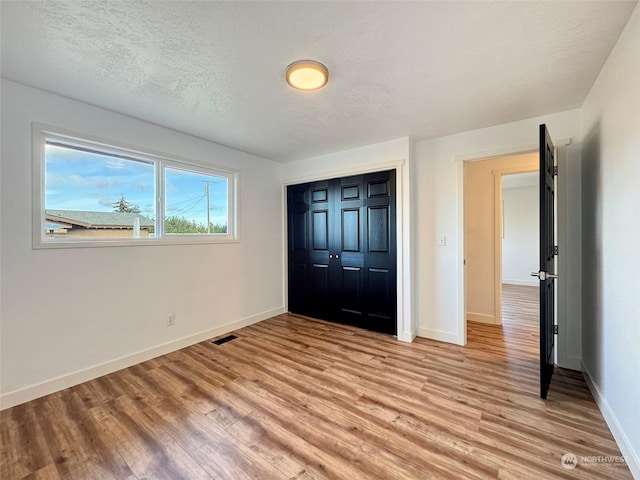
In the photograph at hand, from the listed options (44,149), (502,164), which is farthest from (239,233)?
(502,164)

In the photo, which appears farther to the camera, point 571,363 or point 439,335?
point 439,335

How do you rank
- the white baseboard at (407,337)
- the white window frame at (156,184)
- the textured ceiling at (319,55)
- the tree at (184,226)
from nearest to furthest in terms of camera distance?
the textured ceiling at (319,55)
the white window frame at (156,184)
the tree at (184,226)
the white baseboard at (407,337)

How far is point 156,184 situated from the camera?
2.85m

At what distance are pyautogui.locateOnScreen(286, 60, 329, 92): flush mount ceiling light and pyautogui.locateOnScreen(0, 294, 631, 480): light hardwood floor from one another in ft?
7.64

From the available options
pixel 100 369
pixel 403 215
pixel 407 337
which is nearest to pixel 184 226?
pixel 100 369

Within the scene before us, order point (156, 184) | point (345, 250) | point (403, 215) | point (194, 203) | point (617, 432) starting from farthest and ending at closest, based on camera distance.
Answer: point (345, 250), point (194, 203), point (403, 215), point (156, 184), point (617, 432)

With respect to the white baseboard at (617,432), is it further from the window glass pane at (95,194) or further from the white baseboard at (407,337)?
the window glass pane at (95,194)

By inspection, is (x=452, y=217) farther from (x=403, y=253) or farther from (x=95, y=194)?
(x=95, y=194)

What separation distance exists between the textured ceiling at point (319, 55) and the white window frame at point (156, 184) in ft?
1.11

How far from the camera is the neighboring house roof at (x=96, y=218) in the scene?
225 cm

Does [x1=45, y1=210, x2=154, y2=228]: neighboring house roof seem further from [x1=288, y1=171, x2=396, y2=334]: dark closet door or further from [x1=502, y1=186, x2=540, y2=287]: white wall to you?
[x1=502, y1=186, x2=540, y2=287]: white wall

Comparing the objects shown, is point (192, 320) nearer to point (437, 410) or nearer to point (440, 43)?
point (437, 410)

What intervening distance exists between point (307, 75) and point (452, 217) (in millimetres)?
2147

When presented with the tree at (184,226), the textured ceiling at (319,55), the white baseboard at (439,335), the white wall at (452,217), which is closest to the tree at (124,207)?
the tree at (184,226)
